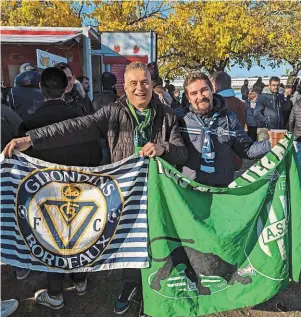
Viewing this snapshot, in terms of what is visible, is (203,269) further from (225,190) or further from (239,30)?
(239,30)

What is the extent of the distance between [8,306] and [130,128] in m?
1.81

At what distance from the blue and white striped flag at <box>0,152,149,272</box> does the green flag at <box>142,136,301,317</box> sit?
0.14m

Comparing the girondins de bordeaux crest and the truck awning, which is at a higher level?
the truck awning

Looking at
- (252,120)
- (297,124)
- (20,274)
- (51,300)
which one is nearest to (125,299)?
(51,300)

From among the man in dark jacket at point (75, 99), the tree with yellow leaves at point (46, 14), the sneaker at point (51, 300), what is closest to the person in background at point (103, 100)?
the man in dark jacket at point (75, 99)

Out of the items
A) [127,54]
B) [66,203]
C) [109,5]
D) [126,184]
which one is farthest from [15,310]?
[109,5]

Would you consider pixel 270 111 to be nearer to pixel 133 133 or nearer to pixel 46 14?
pixel 133 133

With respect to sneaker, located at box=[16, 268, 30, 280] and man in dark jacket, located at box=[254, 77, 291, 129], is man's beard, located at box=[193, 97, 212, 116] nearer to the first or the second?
sneaker, located at box=[16, 268, 30, 280]

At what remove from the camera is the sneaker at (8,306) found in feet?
8.91

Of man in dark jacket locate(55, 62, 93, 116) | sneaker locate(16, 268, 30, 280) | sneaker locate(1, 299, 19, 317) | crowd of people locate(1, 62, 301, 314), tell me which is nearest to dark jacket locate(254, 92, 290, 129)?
man in dark jacket locate(55, 62, 93, 116)

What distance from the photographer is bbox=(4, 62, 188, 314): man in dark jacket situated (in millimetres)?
2449

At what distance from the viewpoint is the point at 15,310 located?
279 cm

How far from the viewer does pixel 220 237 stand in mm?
2486

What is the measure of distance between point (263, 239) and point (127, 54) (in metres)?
7.63
